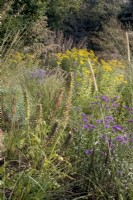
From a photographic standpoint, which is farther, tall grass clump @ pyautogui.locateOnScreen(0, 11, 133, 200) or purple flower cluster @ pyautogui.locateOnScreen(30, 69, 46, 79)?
purple flower cluster @ pyautogui.locateOnScreen(30, 69, 46, 79)

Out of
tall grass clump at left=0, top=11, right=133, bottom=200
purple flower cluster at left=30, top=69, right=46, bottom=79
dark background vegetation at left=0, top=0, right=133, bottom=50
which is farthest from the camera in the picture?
dark background vegetation at left=0, top=0, right=133, bottom=50

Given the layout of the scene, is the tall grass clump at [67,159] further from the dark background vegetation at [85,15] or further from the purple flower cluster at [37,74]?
the dark background vegetation at [85,15]

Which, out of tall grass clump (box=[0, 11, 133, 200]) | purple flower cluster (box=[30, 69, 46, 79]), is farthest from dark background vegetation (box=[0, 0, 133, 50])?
tall grass clump (box=[0, 11, 133, 200])

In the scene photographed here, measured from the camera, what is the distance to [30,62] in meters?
7.91

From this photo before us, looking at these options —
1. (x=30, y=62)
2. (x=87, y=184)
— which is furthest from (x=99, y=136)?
(x=30, y=62)

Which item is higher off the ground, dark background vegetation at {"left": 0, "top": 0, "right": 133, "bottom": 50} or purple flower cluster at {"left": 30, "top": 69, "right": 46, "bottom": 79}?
purple flower cluster at {"left": 30, "top": 69, "right": 46, "bottom": 79}


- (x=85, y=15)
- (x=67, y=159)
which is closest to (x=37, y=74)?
(x=67, y=159)

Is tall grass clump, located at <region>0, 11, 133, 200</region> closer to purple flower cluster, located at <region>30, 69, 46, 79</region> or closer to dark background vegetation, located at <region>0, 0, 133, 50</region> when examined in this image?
purple flower cluster, located at <region>30, 69, 46, 79</region>

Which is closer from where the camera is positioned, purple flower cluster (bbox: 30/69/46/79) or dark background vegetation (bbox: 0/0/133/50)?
purple flower cluster (bbox: 30/69/46/79)

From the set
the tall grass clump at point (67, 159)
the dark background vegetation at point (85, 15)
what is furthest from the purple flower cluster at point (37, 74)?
the dark background vegetation at point (85, 15)

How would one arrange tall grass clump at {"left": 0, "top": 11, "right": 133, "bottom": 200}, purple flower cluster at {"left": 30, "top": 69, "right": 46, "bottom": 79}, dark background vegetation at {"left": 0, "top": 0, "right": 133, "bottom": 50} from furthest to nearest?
A: dark background vegetation at {"left": 0, "top": 0, "right": 133, "bottom": 50}
purple flower cluster at {"left": 30, "top": 69, "right": 46, "bottom": 79}
tall grass clump at {"left": 0, "top": 11, "right": 133, "bottom": 200}

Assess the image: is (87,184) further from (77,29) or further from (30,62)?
(77,29)

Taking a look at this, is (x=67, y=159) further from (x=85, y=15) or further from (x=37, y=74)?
(x=85, y=15)

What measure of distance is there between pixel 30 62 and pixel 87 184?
4871 millimetres
